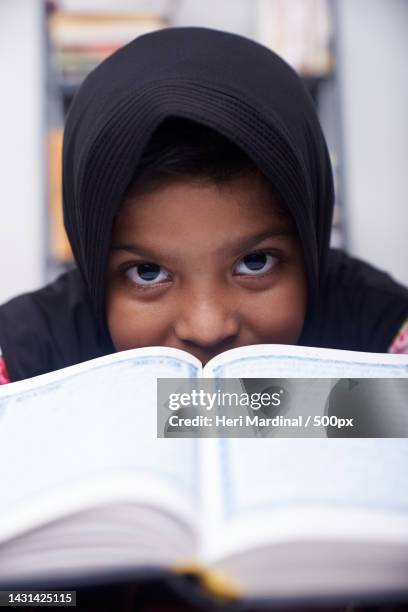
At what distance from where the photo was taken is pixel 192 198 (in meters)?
0.56

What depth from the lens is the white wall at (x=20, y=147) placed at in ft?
5.72

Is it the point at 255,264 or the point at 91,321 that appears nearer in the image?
the point at 255,264

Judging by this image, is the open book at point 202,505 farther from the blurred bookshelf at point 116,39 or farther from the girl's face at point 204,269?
the blurred bookshelf at point 116,39

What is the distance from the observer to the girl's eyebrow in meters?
0.58

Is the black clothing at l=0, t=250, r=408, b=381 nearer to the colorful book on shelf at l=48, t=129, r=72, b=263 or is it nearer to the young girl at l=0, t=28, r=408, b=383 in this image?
the young girl at l=0, t=28, r=408, b=383

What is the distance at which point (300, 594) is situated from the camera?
1.05ft

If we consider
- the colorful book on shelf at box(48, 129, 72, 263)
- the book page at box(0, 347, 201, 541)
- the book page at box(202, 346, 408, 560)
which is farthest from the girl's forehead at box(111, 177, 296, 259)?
the colorful book on shelf at box(48, 129, 72, 263)

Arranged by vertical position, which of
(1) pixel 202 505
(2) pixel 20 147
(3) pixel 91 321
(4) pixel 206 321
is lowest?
(1) pixel 202 505

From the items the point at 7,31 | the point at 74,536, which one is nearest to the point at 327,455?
the point at 74,536

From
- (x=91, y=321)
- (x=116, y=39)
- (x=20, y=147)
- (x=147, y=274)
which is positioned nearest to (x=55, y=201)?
(x=20, y=147)

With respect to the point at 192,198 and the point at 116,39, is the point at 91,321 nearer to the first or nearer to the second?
the point at 192,198

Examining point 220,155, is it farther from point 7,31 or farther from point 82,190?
point 7,31

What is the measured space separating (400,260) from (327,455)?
1.62 m

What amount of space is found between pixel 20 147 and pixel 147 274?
133cm
